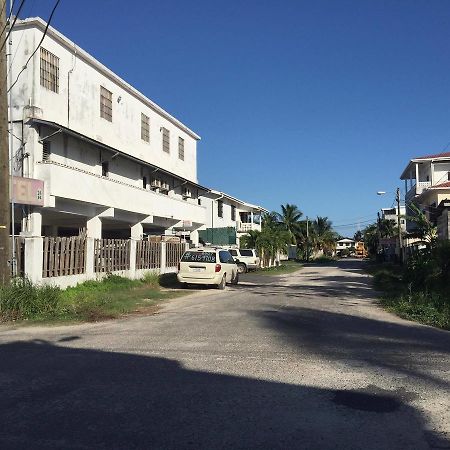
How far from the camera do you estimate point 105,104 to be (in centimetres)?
2512

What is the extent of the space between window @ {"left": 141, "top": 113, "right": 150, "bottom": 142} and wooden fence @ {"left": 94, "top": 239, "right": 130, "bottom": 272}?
27.7 feet

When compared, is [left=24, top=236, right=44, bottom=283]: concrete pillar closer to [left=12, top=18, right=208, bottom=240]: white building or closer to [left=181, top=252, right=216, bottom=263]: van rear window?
[left=12, top=18, right=208, bottom=240]: white building

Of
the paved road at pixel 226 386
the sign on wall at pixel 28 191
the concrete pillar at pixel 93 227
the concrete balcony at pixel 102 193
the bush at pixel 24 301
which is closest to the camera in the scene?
the paved road at pixel 226 386

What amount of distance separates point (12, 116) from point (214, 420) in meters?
16.7

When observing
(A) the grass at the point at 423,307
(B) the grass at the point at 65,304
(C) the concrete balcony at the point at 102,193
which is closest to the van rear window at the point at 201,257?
(B) the grass at the point at 65,304

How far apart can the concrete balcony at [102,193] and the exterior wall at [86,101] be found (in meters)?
2.25

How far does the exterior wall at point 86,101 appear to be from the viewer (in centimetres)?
1906

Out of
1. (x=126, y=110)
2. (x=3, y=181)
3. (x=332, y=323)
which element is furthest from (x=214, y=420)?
(x=126, y=110)

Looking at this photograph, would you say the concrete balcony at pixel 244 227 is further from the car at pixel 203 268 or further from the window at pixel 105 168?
the car at pixel 203 268

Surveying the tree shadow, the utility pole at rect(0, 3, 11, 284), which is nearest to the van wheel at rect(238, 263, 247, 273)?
the utility pole at rect(0, 3, 11, 284)

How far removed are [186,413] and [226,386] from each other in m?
1.06

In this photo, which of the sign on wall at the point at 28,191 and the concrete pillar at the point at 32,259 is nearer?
the concrete pillar at the point at 32,259

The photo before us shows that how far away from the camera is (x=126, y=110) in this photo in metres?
27.2

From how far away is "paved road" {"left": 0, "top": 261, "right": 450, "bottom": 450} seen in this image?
15.2ft
